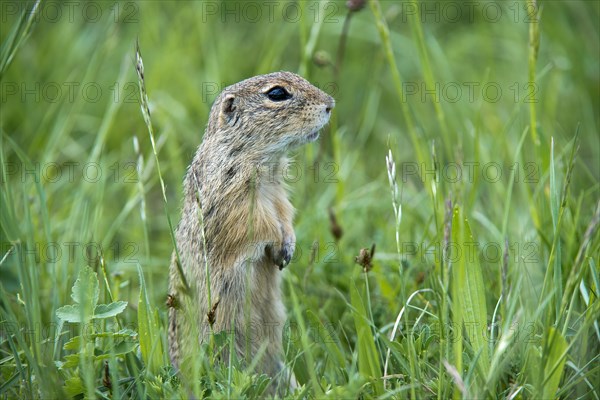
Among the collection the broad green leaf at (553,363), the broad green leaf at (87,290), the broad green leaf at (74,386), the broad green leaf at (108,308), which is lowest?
the broad green leaf at (74,386)

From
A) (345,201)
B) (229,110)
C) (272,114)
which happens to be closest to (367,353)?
(272,114)

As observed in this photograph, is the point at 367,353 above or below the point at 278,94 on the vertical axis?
below

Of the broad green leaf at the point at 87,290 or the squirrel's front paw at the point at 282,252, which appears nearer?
the broad green leaf at the point at 87,290

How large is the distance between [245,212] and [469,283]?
1224 mm

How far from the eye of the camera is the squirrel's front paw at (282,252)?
389 centimetres

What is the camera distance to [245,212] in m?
3.96

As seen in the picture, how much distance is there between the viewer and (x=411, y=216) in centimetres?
511

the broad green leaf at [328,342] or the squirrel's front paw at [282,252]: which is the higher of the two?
the squirrel's front paw at [282,252]

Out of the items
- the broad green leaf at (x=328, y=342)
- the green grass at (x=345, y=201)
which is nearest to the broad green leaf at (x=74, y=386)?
the green grass at (x=345, y=201)

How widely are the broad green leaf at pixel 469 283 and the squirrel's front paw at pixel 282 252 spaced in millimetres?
907

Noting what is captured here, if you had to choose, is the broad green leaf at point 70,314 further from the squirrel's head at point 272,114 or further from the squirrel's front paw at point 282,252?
the squirrel's head at point 272,114

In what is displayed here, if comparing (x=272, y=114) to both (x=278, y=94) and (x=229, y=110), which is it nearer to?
(x=278, y=94)

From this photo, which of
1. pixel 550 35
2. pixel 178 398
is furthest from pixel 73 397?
pixel 550 35

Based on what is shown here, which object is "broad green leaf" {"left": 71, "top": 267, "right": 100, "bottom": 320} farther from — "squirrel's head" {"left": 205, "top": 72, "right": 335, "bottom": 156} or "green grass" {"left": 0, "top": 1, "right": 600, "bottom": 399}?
"squirrel's head" {"left": 205, "top": 72, "right": 335, "bottom": 156}
